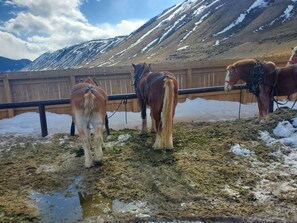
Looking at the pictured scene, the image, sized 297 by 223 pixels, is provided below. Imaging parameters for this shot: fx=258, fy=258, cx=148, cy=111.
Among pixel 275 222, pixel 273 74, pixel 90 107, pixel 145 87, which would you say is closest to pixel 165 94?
pixel 145 87

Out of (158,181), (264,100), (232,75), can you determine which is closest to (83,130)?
(158,181)

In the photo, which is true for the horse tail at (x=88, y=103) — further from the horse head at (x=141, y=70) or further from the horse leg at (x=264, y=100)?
the horse leg at (x=264, y=100)

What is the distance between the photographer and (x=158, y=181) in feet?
12.8

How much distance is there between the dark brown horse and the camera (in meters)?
6.51

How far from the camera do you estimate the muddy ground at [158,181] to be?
308cm

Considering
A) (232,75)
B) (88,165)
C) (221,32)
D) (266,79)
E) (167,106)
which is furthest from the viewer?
(221,32)

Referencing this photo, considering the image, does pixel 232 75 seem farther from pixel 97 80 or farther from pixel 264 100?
pixel 97 80

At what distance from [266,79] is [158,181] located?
14.3ft

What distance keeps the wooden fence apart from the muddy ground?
3127mm

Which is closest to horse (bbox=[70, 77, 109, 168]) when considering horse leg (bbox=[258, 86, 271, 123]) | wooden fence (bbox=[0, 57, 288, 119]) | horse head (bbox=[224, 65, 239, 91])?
horse head (bbox=[224, 65, 239, 91])

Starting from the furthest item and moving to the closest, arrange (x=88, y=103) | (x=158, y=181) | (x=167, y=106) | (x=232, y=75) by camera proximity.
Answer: (x=232, y=75) → (x=167, y=106) → (x=88, y=103) → (x=158, y=181)

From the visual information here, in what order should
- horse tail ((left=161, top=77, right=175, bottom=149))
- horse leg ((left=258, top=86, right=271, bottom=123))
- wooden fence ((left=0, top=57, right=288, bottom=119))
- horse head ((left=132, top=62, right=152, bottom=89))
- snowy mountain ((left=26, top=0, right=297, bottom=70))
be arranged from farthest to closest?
snowy mountain ((left=26, top=0, right=297, bottom=70))
wooden fence ((left=0, top=57, right=288, bottom=119))
horse head ((left=132, top=62, right=152, bottom=89))
horse leg ((left=258, top=86, right=271, bottom=123))
horse tail ((left=161, top=77, right=175, bottom=149))

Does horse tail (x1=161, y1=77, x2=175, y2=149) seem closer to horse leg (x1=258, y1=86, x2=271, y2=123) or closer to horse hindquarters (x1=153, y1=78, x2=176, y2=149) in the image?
horse hindquarters (x1=153, y1=78, x2=176, y2=149)

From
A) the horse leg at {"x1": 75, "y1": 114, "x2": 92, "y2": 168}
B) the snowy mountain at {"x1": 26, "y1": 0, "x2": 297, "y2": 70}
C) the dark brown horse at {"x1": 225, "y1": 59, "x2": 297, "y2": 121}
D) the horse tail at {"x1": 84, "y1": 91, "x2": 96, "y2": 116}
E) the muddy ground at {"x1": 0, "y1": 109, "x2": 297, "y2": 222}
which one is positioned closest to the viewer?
the muddy ground at {"x1": 0, "y1": 109, "x2": 297, "y2": 222}
